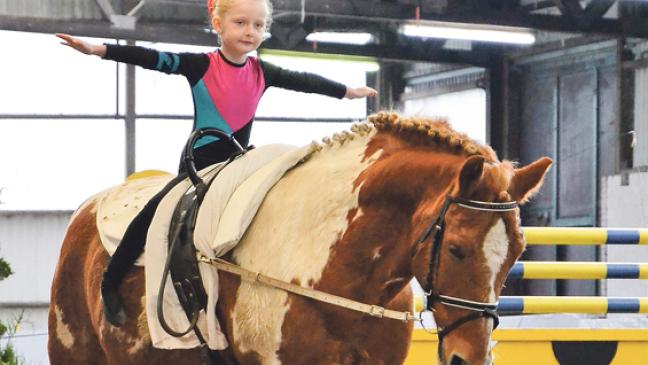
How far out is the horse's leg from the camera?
4051 millimetres

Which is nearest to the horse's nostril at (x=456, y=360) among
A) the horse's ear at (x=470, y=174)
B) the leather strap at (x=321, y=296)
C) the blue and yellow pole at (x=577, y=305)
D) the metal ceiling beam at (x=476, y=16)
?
the leather strap at (x=321, y=296)

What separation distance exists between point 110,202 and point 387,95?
591 inches

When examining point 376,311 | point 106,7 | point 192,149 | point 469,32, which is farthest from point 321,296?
point 469,32

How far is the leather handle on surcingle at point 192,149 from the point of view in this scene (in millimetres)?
3431

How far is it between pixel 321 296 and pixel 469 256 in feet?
1.49

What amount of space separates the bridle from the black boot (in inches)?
45.1

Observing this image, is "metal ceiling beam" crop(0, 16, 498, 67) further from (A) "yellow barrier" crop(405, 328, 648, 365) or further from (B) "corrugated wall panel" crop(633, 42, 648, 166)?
(A) "yellow barrier" crop(405, 328, 648, 365)

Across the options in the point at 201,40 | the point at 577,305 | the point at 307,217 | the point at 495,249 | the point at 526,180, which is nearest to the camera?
the point at 495,249

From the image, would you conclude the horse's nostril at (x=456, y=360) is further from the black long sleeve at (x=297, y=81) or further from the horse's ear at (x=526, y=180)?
the black long sleeve at (x=297, y=81)

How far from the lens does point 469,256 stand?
2.78m

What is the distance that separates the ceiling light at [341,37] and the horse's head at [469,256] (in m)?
13.7

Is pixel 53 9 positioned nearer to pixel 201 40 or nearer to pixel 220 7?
pixel 201 40

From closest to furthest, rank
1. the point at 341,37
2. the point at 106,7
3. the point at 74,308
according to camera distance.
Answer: the point at 74,308 → the point at 106,7 → the point at 341,37

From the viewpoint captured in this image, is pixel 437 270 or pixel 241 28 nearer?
pixel 437 270
